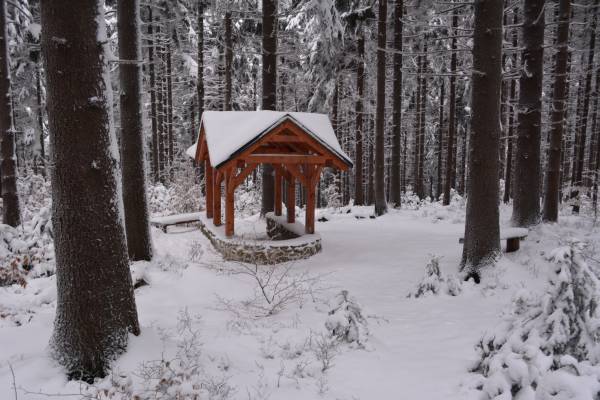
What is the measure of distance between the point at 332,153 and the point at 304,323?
5.02 metres

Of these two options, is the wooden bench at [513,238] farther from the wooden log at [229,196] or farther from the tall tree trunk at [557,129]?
the wooden log at [229,196]

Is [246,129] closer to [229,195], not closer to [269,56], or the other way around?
[229,195]

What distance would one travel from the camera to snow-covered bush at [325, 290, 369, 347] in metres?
5.16

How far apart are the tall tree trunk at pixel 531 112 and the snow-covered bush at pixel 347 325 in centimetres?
611

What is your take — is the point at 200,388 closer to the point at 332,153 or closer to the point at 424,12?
the point at 332,153

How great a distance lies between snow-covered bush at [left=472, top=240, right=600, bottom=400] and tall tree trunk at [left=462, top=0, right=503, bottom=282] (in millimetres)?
3301

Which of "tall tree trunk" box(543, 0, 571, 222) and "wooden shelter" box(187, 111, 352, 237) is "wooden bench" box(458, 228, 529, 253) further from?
"wooden shelter" box(187, 111, 352, 237)

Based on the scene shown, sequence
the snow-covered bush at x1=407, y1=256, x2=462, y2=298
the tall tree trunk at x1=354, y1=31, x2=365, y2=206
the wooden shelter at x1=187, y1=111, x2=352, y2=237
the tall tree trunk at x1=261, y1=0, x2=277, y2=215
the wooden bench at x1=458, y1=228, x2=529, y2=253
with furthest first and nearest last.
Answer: the tall tree trunk at x1=354, y1=31, x2=365, y2=206, the tall tree trunk at x1=261, y1=0, x2=277, y2=215, the wooden shelter at x1=187, y1=111, x2=352, y2=237, the wooden bench at x1=458, y1=228, x2=529, y2=253, the snow-covered bush at x1=407, y1=256, x2=462, y2=298

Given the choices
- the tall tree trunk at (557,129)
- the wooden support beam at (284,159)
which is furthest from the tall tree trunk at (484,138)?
the tall tree trunk at (557,129)

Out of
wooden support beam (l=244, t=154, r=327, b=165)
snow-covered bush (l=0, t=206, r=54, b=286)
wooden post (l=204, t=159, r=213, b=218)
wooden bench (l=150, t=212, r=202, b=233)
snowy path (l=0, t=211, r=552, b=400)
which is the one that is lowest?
snowy path (l=0, t=211, r=552, b=400)

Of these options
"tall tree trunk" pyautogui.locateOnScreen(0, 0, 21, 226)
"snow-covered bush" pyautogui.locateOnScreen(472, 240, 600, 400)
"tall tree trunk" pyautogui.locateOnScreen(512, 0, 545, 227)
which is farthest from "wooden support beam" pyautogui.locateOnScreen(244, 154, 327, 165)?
"snow-covered bush" pyautogui.locateOnScreen(472, 240, 600, 400)

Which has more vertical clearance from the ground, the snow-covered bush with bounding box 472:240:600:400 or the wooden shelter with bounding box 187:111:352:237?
the wooden shelter with bounding box 187:111:352:237

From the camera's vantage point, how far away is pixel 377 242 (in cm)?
1050

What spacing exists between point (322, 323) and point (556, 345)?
10.1ft
